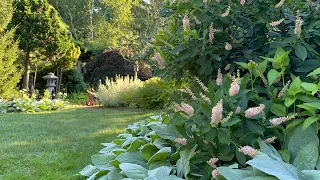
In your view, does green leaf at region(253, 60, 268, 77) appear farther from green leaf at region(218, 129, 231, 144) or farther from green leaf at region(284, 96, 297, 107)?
green leaf at region(218, 129, 231, 144)

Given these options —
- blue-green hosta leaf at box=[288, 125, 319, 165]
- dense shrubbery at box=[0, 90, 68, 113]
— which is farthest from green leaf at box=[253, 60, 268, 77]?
dense shrubbery at box=[0, 90, 68, 113]

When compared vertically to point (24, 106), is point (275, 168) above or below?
above

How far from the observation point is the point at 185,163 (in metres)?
1.33

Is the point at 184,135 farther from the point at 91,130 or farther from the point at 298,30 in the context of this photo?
the point at 91,130

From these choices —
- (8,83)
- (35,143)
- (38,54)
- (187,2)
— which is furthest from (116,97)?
(187,2)

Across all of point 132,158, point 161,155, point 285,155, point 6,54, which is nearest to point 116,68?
point 6,54

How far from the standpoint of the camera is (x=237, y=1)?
59.6 inches

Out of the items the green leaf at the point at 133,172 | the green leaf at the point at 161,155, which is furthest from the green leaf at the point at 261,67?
the green leaf at the point at 133,172

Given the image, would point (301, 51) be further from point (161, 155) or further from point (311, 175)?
point (161, 155)

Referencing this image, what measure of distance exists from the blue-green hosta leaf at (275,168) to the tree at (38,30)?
9.30 m

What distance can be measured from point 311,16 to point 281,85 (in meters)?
0.39

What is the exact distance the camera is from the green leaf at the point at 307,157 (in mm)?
1082

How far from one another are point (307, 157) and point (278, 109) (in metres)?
0.21

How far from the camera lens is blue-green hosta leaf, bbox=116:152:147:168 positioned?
1640mm
